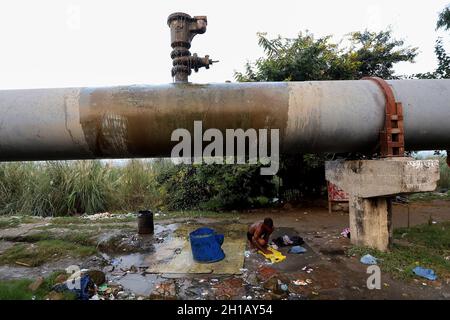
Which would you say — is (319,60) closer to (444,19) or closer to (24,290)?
(444,19)

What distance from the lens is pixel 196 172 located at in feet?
28.9

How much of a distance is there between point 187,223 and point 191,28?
14.7 feet

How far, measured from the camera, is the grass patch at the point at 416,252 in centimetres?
381

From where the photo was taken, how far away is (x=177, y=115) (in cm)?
333

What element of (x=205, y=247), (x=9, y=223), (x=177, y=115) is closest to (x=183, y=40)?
(x=177, y=115)

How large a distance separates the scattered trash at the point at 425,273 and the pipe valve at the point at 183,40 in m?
3.72

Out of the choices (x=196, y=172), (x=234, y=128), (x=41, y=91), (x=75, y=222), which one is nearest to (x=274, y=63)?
(x=196, y=172)

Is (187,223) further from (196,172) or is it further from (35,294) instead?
(35,294)

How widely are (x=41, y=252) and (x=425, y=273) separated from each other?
556 cm

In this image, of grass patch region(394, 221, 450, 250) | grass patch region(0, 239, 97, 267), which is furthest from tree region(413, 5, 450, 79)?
grass patch region(0, 239, 97, 267)

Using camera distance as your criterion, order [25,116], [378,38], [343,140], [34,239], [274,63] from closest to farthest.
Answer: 1. [25,116]
2. [343,140]
3. [34,239]
4. [274,63]
5. [378,38]

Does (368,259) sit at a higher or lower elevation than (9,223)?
higher

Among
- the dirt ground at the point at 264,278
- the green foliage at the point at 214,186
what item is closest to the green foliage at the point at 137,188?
the green foliage at the point at 214,186

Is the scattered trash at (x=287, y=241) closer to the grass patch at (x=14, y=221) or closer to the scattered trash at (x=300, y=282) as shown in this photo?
the scattered trash at (x=300, y=282)
